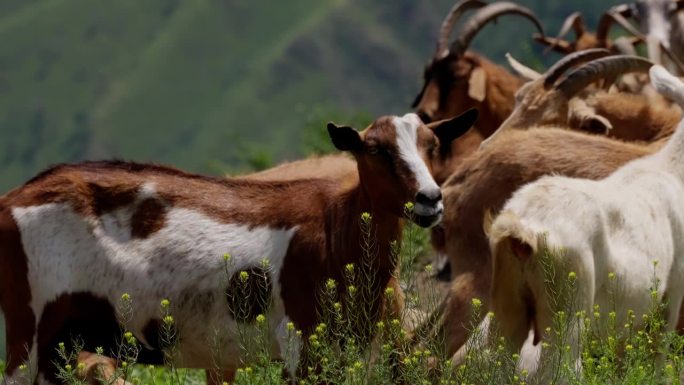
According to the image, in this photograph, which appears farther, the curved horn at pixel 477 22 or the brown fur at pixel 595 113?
the curved horn at pixel 477 22

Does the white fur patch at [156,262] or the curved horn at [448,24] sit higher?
the white fur patch at [156,262]

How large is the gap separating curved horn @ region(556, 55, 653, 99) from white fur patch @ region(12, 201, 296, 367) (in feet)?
12.1

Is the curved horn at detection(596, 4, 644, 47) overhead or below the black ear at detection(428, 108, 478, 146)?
below

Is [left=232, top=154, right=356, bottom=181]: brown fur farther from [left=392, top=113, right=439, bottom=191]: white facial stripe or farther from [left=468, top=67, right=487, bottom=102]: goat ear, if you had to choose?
[left=468, top=67, right=487, bottom=102]: goat ear

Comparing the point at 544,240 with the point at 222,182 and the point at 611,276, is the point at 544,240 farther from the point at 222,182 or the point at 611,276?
the point at 222,182

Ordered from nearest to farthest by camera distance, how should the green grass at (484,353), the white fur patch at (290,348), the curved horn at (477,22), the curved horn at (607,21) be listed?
1. the green grass at (484,353)
2. the white fur patch at (290,348)
3. the curved horn at (477,22)
4. the curved horn at (607,21)

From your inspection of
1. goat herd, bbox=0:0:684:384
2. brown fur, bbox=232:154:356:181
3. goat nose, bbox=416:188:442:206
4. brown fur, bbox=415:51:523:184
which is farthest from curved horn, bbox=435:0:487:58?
goat nose, bbox=416:188:442:206

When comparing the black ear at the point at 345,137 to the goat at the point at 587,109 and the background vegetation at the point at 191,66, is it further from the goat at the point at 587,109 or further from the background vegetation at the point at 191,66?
the background vegetation at the point at 191,66

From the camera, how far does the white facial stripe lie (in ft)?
25.6

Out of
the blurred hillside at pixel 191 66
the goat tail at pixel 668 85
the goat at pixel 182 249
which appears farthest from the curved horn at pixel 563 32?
the blurred hillside at pixel 191 66

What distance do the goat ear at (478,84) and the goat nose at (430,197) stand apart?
5.63 m

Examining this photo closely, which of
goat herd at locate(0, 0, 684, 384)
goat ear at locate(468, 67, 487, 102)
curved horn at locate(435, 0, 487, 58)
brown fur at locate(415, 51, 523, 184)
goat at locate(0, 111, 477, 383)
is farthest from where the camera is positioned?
curved horn at locate(435, 0, 487, 58)

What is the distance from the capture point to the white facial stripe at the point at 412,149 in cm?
781

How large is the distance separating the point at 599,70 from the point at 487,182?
6.46 feet
